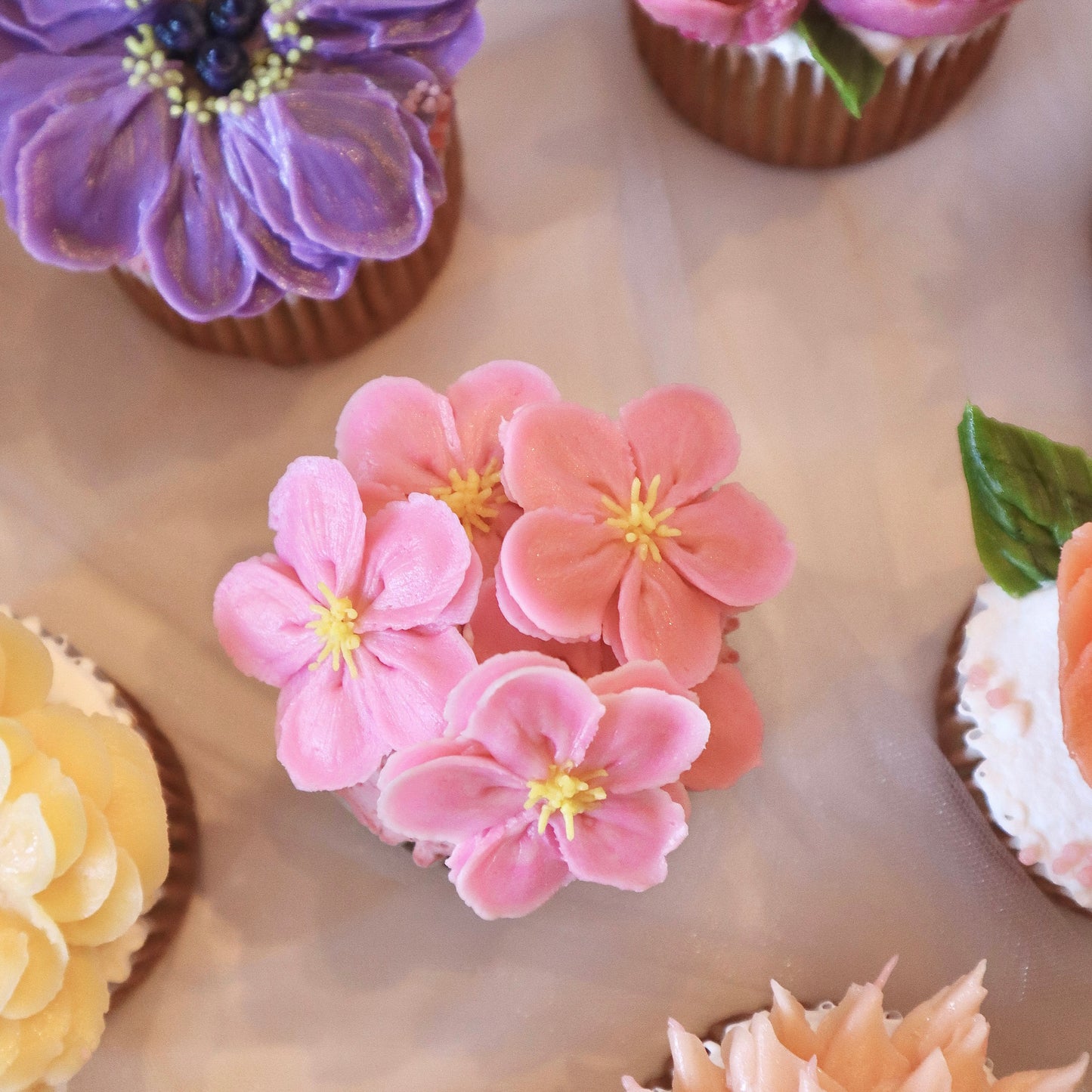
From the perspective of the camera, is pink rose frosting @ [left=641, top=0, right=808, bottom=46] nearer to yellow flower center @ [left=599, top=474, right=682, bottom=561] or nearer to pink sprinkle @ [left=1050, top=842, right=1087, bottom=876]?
yellow flower center @ [left=599, top=474, right=682, bottom=561]

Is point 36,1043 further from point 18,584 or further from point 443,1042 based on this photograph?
point 18,584

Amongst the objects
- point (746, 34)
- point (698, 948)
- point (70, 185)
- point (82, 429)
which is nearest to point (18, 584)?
point (82, 429)

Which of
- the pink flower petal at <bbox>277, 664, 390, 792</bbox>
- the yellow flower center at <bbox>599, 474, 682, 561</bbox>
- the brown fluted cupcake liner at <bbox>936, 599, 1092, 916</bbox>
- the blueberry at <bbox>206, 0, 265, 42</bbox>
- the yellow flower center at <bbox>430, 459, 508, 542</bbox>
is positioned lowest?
the brown fluted cupcake liner at <bbox>936, 599, 1092, 916</bbox>

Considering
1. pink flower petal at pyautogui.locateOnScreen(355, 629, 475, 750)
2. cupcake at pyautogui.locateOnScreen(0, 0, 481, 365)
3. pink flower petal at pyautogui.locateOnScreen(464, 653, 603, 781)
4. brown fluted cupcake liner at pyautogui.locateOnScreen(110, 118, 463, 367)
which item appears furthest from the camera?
brown fluted cupcake liner at pyautogui.locateOnScreen(110, 118, 463, 367)

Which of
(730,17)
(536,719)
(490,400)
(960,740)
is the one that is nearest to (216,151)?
(490,400)

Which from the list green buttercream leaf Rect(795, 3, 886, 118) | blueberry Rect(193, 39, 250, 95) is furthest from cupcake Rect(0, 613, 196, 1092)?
green buttercream leaf Rect(795, 3, 886, 118)

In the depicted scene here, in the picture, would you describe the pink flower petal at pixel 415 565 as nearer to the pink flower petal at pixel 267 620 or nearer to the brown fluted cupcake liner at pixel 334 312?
the pink flower petal at pixel 267 620

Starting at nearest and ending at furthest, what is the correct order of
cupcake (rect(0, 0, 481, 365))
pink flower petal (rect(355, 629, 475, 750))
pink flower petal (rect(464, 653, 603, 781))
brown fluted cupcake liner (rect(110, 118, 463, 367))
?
pink flower petal (rect(464, 653, 603, 781))
pink flower petal (rect(355, 629, 475, 750))
cupcake (rect(0, 0, 481, 365))
brown fluted cupcake liner (rect(110, 118, 463, 367))
